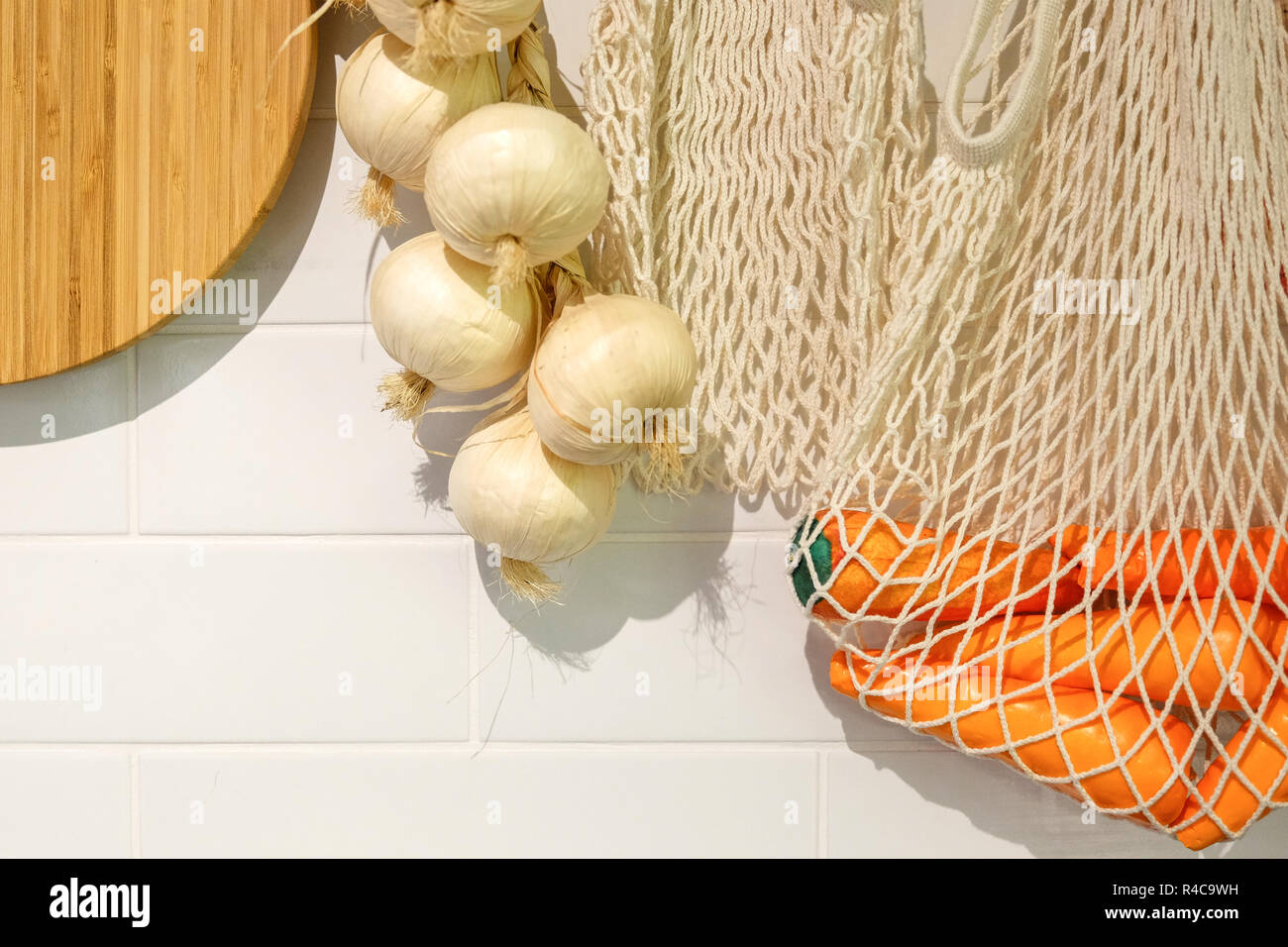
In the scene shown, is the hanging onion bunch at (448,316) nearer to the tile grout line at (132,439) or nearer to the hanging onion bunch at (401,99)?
the hanging onion bunch at (401,99)

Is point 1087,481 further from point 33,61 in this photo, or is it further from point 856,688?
point 33,61

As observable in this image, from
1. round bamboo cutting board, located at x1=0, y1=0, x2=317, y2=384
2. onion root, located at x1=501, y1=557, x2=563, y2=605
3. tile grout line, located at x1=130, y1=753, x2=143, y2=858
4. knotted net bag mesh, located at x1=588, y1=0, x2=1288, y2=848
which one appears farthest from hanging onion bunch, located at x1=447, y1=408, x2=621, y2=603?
tile grout line, located at x1=130, y1=753, x2=143, y2=858

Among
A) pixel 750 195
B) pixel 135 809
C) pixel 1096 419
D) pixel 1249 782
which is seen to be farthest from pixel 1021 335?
pixel 135 809

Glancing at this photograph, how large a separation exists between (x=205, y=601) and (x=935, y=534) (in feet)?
1.62

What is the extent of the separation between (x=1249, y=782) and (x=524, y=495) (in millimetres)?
466

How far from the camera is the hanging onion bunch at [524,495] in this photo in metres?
0.49

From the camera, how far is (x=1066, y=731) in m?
0.53

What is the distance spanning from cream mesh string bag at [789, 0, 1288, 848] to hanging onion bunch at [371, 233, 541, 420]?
Result: 0.68ft

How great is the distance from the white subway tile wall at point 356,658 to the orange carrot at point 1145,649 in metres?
0.12

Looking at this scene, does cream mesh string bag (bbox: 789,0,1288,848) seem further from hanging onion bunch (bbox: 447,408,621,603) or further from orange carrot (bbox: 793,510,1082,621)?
hanging onion bunch (bbox: 447,408,621,603)

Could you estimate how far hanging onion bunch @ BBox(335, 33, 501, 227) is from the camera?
0.48 meters

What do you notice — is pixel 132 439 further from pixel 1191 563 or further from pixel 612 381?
pixel 1191 563

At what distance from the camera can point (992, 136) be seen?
0.49m

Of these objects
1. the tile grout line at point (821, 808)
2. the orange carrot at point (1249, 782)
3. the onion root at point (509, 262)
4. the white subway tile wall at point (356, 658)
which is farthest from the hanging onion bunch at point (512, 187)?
the orange carrot at point (1249, 782)
